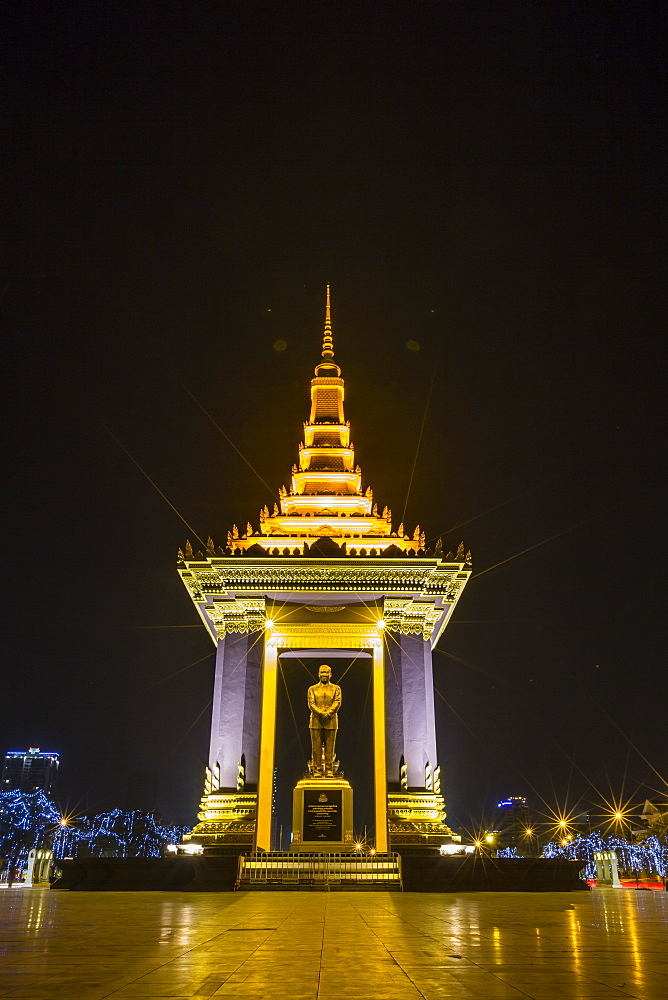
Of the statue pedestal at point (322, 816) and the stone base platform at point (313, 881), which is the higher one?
the statue pedestal at point (322, 816)

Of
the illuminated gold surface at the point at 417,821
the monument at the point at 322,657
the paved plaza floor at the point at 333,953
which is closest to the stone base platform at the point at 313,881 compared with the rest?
the monument at the point at 322,657

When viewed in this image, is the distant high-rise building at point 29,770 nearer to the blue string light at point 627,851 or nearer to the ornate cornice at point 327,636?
the blue string light at point 627,851

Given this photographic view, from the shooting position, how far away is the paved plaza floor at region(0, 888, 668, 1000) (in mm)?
5141

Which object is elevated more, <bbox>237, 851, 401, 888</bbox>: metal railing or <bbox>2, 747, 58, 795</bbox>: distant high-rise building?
<bbox>2, 747, 58, 795</bbox>: distant high-rise building

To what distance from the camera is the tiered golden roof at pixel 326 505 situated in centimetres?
3116

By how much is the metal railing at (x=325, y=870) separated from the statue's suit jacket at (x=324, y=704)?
545cm

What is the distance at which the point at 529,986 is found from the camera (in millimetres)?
5320

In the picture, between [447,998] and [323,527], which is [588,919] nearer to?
[447,998]

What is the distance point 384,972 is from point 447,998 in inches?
44.0

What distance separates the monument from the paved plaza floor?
12591 mm

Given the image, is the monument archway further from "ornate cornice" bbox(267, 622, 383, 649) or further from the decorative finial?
the decorative finial

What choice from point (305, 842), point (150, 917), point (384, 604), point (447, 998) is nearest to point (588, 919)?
point (150, 917)

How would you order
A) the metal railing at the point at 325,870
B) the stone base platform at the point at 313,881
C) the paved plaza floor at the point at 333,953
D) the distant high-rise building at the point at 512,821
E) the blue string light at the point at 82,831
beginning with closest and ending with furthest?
the paved plaza floor at the point at 333,953 → the stone base platform at the point at 313,881 → the metal railing at the point at 325,870 → the blue string light at the point at 82,831 → the distant high-rise building at the point at 512,821

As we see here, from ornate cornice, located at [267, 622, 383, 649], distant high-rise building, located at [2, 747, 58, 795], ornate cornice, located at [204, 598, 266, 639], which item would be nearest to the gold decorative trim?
ornate cornice, located at [267, 622, 383, 649]
